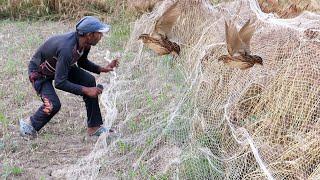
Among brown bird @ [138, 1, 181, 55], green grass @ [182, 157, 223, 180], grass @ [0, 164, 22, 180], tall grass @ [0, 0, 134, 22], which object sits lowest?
tall grass @ [0, 0, 134, 22]

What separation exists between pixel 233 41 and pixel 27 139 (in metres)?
2.36

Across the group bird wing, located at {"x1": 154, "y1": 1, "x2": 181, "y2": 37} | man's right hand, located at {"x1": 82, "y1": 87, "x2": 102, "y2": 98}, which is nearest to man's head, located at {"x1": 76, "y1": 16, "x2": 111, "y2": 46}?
man's right hand, located at {"x1": 82, "y1": 87, "x2": 102, "y2": 98}

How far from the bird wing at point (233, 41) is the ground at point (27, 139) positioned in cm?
181

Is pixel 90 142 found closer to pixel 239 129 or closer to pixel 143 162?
pixel 143 162

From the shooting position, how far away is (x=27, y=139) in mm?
5012

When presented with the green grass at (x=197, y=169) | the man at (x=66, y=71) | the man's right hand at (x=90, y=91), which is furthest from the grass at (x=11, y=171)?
the green grass at (x=197, y=169)

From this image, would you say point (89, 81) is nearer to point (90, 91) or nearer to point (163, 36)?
point (90, 91)

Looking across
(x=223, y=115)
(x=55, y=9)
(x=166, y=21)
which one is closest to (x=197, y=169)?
(x=223, y=115)

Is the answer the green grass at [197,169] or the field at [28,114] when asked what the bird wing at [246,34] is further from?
the field at [28,114]

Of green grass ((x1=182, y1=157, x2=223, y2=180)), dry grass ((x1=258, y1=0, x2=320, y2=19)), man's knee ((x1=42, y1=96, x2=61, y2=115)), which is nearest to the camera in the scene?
green grass ((x1=182, y1=157, x2=223, y2=180))

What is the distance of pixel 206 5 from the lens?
17.9ft

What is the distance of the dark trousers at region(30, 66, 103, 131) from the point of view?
4930mm

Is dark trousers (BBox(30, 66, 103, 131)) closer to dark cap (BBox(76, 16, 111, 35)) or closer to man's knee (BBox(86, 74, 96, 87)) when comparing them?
man's knee (BBox(86, 74, 96, 87))

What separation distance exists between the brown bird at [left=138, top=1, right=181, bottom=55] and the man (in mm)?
602
